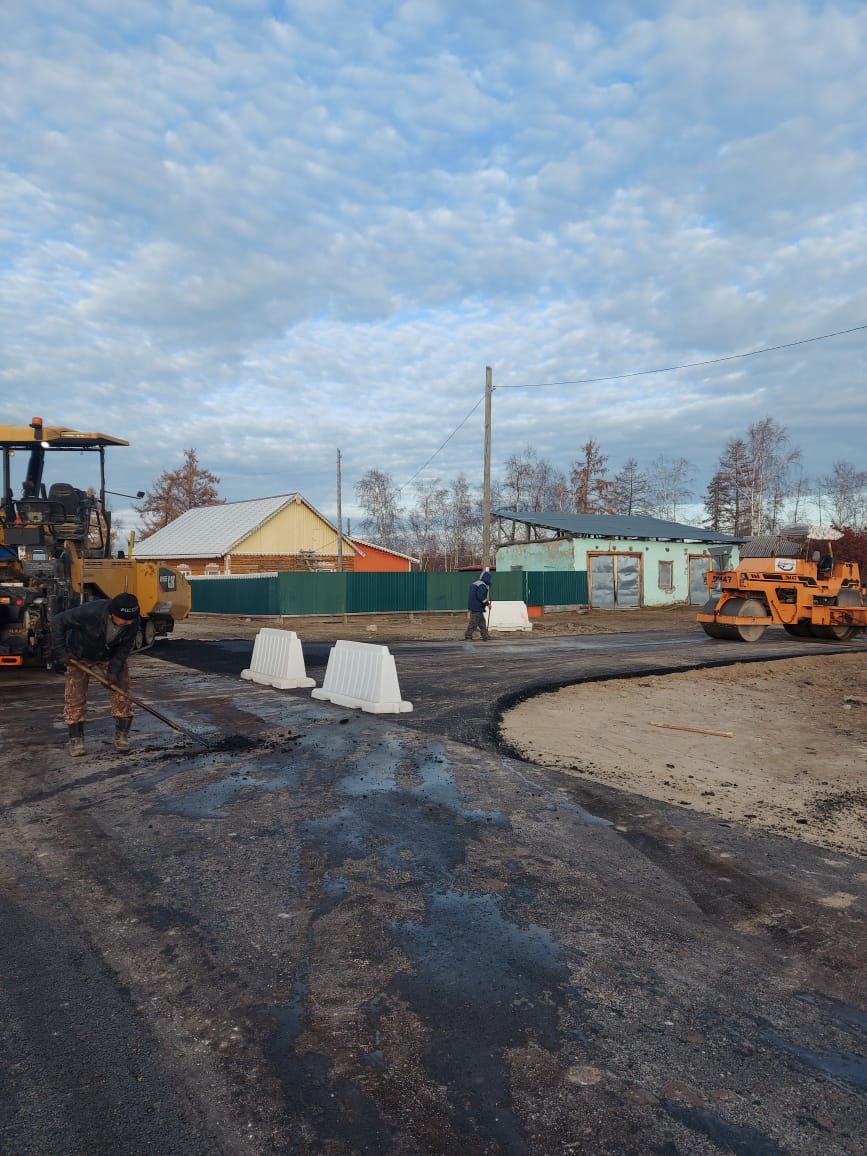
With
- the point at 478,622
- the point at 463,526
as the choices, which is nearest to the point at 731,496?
the point at 463,526

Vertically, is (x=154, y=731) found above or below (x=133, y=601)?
below

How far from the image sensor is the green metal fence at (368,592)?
25953 millimetres

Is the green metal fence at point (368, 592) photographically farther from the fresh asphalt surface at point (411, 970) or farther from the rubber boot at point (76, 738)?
the fresh asphalt surface at point (411, 970)

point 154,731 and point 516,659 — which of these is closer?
point 154,731

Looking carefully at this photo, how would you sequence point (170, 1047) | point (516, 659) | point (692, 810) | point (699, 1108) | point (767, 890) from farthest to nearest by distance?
1. point (516, 659)
2. point (692, 810)
3. point (767, 890)
4. point (170, 1047)
5. point (699, 1108)

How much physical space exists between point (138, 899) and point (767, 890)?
11.3 ft

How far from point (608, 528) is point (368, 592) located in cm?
1196

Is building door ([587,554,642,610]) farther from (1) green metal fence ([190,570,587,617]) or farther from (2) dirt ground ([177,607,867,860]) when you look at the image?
(2) dirt ground ([177,607,867,860])

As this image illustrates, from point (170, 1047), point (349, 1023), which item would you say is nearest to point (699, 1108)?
point (349, 1023)

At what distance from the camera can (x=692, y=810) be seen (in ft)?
18.7

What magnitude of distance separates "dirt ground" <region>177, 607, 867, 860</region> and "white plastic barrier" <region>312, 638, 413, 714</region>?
1.46 m

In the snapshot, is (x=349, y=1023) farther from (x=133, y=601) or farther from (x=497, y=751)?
(x=133, y=601)

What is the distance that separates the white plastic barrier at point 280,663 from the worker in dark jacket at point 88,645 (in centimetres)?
389

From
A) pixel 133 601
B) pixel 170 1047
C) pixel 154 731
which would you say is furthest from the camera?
pixel 154 731
